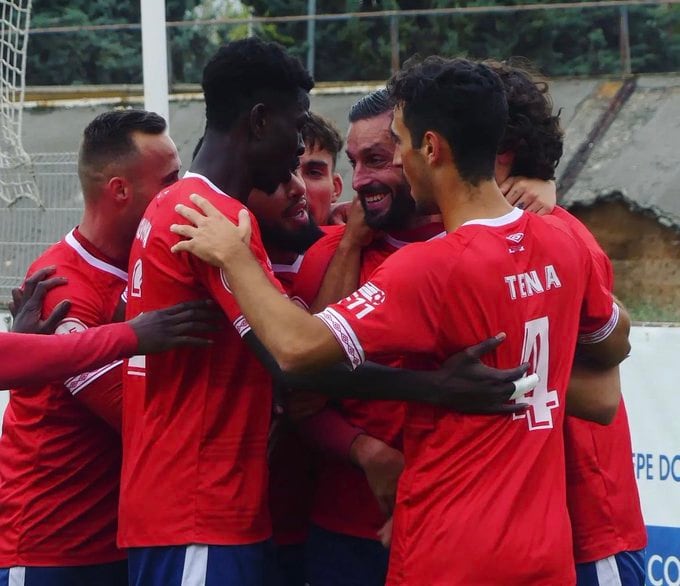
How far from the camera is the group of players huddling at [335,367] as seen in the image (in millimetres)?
2955

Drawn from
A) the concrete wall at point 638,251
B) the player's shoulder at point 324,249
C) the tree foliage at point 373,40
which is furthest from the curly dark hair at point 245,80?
the tree foliage at point 373,40

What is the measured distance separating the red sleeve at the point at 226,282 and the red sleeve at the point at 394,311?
0.93 ft

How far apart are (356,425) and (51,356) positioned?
3.06 ft

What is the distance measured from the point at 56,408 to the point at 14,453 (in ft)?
0.84

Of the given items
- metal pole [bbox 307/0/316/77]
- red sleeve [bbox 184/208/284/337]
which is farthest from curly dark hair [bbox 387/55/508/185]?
metal pole [bbox 307/0/316/77]

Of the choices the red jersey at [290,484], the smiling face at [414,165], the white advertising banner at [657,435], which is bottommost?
the white advertising banner at [657,435]

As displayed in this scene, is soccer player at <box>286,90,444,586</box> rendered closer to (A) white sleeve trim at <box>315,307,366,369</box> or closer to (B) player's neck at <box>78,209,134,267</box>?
(B) player's neck at <box>78,209,134,267</box>

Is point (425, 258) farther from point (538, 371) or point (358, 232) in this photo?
point (358, 232)

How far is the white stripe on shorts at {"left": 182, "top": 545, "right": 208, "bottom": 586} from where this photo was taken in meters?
3.30

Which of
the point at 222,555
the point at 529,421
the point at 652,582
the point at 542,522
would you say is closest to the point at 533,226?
the point at 529,421

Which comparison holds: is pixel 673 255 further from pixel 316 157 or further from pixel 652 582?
pixel 316 157

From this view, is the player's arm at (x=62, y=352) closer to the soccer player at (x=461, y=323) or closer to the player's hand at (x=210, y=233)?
the player's hand at (x=210, y=233)

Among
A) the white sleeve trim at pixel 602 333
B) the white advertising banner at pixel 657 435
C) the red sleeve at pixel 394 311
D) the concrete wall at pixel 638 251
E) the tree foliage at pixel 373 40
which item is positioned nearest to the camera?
the red sleeve at pixel 394 311

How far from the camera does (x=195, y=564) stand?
10.9 ft
